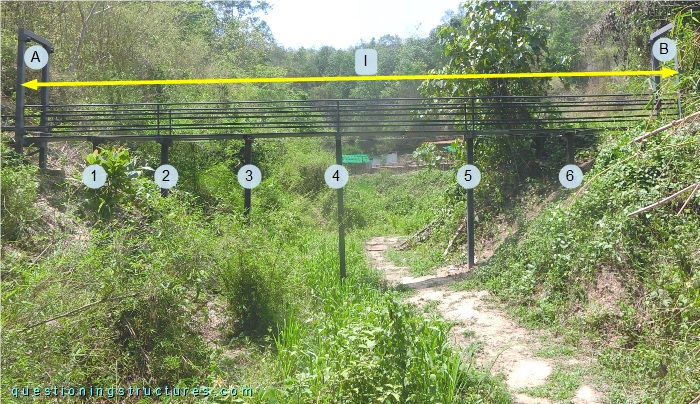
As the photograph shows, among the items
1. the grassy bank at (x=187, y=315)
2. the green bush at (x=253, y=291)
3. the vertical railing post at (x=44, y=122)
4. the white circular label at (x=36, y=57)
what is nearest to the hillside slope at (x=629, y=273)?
the grassy bank at (x=187, y=315)

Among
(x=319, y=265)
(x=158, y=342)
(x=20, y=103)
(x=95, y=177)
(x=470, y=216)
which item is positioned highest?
(x=20, y=103)

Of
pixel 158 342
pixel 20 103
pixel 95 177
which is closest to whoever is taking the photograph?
pixel 158 342

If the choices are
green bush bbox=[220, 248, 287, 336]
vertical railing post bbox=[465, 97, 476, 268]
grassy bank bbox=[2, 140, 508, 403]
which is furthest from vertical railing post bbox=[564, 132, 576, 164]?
green bush bbox=[220, 248, 287, 336]

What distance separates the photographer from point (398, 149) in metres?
25.8

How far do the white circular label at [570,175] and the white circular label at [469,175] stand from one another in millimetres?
1589

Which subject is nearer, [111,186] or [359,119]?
[111,186]

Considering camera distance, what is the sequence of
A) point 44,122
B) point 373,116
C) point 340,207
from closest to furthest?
1. point 340,207
2. point 373,116
3. point 44,122

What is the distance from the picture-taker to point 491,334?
787 centimetres

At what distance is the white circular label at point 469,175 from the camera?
11930 millimetres

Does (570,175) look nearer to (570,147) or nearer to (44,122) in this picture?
(570,147)

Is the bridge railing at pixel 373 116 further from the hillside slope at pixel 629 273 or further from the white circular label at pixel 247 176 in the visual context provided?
the hillside slope at pixel 629 273

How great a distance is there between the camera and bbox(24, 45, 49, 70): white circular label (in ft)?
37.7

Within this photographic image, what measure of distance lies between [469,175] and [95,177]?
6.84 m

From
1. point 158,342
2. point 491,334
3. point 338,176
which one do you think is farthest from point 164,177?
point 491,334
